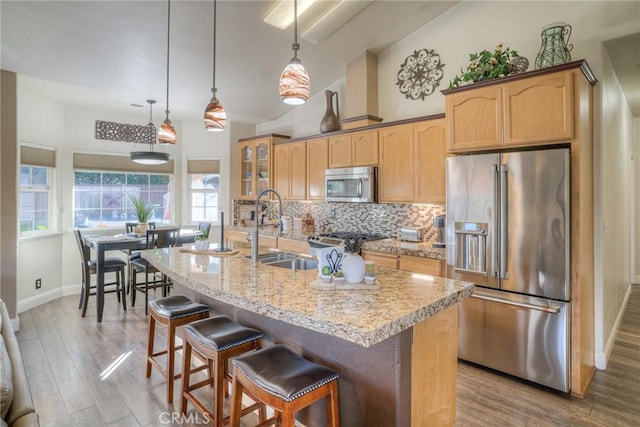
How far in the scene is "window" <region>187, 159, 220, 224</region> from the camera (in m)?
6.38

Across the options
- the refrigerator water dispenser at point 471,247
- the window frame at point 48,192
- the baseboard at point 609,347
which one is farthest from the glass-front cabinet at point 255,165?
the baseboard at point 609,347

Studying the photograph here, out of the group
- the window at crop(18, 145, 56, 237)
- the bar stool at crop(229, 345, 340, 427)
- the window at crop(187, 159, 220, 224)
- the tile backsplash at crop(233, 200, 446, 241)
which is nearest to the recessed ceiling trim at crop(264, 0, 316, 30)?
the tile backsplash at crop(233, 200, 446, 241)

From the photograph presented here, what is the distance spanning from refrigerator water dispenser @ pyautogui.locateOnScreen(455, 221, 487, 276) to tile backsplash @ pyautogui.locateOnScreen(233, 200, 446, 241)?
2.84 feet

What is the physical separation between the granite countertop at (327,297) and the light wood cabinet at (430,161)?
1665mm

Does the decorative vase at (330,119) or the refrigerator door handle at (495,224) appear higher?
the decorative vase at (330,119)

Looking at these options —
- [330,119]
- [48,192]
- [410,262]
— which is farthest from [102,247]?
[410,262]

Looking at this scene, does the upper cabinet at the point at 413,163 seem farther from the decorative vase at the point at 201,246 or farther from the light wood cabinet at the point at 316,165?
the decorative vase at the point at 201,246

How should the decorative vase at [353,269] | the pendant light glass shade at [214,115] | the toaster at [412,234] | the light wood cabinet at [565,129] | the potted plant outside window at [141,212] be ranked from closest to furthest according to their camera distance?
the decorative vase at [353,269] → the light wood cabinet at [565,129] → the pendant light glass shade at [214,115] → the toaster at [412,234] → the potted plant outside window at [141,212]

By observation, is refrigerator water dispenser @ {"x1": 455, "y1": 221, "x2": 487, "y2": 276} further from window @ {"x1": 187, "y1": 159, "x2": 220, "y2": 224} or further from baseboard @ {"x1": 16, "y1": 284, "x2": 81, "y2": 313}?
baseboard @ {"x1": 16, "y1": 284, "x2": 81, "y2": 313}

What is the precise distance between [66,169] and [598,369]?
6786mm

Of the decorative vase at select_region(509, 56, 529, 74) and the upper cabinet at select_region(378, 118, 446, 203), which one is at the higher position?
the decorative vase at select_region(509, 56, 529, 74)

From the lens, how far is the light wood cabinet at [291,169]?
5.05 m

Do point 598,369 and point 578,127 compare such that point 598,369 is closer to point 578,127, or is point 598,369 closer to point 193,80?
point 578,127

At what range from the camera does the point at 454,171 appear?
303cm
